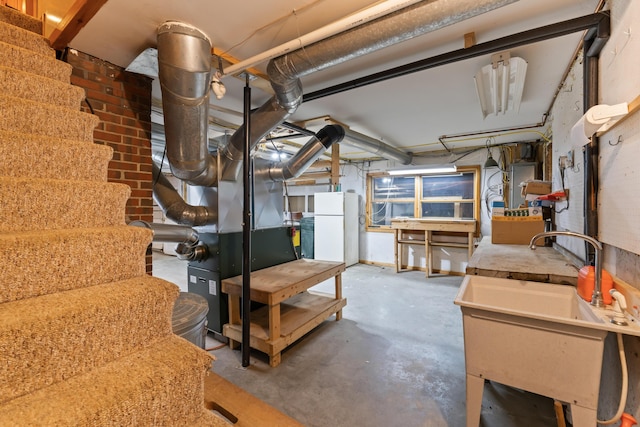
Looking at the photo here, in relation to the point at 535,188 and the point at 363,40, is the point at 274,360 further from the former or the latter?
the point at 535,188

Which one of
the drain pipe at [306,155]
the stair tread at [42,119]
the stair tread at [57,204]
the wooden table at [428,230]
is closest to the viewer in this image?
the stair tread at [57,204]

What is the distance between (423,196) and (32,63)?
5.65 m

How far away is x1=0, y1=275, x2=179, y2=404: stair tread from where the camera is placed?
70 centimetres

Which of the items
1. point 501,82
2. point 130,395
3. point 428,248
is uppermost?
point 501,82

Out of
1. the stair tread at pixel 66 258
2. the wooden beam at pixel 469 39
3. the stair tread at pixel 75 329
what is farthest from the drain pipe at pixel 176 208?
the wooden beam at pixel 469 39

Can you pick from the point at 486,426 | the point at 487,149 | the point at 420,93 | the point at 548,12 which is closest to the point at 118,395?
the point at 486,426

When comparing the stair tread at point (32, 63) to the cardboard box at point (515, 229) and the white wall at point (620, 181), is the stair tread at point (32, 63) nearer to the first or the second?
the white wall at point (620, 181)

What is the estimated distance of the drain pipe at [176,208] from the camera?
8.79 ft

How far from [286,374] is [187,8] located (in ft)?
8.44

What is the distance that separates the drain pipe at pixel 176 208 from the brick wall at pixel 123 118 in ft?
1.07

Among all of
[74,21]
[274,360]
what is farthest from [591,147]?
[74,21]

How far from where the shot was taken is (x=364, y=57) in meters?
2.05

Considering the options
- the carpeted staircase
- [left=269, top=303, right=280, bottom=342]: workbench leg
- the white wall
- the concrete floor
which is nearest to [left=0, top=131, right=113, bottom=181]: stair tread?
the carpeted staircase

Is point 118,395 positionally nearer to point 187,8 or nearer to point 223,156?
point 187,8
